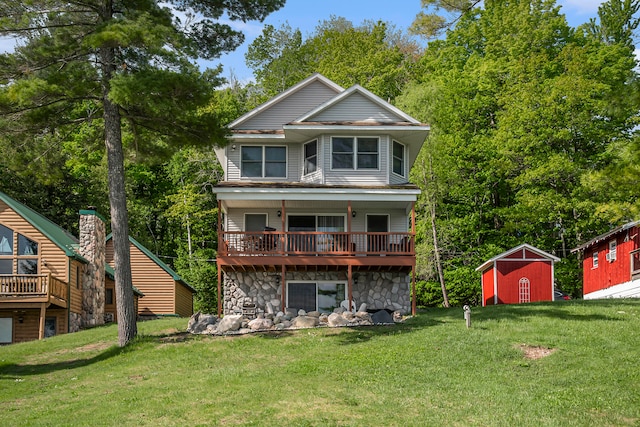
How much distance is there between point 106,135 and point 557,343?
1425 cm

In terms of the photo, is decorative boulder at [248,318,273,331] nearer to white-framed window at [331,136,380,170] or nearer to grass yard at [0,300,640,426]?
grass yard at [0,300,640,426]

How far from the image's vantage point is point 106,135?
24859 mm

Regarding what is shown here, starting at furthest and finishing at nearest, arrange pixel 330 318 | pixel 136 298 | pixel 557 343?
pixel 136 298
pixel 330 318
pixel 557 343

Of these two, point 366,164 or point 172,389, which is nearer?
point 172,389

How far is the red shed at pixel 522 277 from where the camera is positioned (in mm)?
35094

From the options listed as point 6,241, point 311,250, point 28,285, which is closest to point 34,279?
point 28,285

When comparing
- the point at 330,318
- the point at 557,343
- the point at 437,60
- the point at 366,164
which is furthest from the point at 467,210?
the point at 557,343

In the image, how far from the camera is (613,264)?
118 feet

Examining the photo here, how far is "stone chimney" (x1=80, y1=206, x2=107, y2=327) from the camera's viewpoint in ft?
114

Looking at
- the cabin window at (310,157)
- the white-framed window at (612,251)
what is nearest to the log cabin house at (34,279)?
the cabin window at (310,157)

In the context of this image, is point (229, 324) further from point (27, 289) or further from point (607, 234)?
point (607, 234)

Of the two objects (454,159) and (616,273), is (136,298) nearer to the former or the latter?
(454,159)

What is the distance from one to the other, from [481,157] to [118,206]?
24.9m

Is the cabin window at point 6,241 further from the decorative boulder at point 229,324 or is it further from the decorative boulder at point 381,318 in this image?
the decorative boulder at point 381,318
